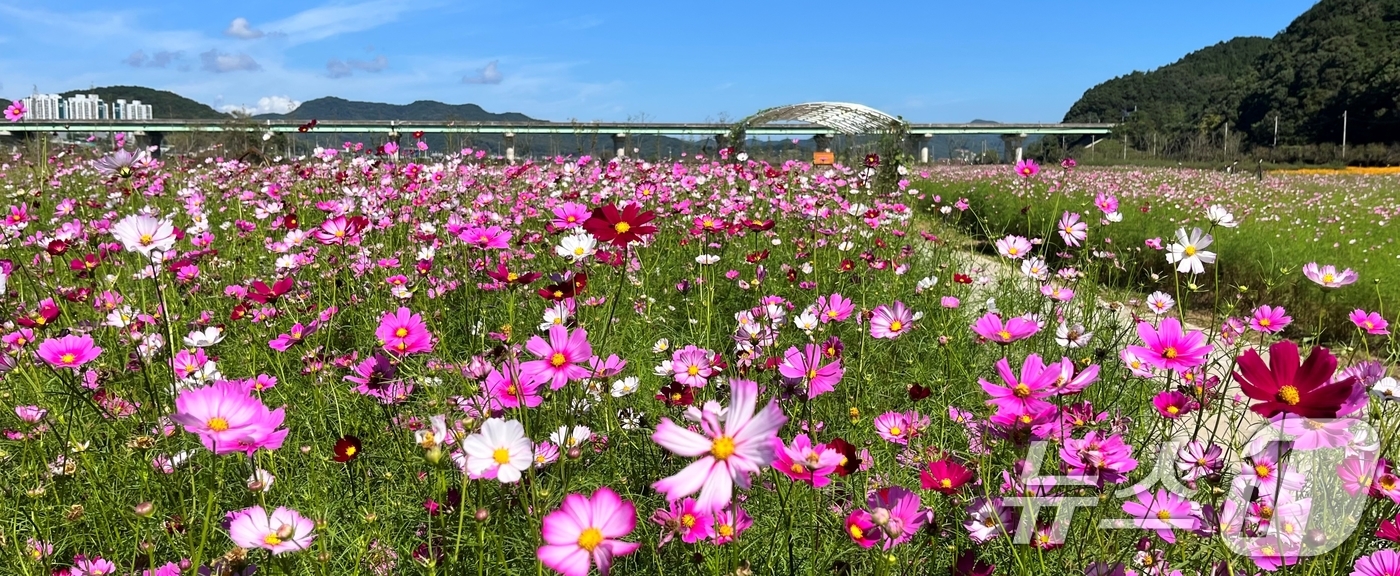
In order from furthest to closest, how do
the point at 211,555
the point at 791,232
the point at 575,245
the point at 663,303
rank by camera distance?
the point at 791,232 < the point at 663,303 < the point at 575,245 < the point at 211,555

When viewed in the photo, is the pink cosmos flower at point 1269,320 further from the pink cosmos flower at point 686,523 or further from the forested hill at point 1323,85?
the forested hill at point 1323,85

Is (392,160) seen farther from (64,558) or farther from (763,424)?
(763,424)

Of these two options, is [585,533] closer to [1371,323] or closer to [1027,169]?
[1371,323]

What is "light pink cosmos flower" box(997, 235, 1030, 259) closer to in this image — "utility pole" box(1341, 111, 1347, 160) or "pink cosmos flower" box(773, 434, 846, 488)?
"pink cosmos flower" box(773, 434, 846, 488)

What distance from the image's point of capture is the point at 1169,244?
1.39m

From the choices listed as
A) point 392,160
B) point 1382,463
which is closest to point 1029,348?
point 1382,463

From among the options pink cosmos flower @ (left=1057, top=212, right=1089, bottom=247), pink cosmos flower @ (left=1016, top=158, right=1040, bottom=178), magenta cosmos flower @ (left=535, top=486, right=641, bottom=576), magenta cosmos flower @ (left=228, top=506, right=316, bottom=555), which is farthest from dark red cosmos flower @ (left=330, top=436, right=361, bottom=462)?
pink cosmos flower @ (left=1016, top=158, right=1040, bottom=178)

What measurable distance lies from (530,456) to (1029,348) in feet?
5.56

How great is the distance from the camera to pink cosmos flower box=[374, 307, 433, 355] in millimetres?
1064

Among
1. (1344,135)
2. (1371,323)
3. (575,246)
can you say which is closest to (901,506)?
(575,246)

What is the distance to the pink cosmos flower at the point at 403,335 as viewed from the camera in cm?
106

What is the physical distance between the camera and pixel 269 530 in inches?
33.4

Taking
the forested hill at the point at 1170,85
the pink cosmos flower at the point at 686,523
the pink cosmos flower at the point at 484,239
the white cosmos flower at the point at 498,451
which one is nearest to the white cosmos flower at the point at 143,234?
the pink cosmos flower at the point at 484,239

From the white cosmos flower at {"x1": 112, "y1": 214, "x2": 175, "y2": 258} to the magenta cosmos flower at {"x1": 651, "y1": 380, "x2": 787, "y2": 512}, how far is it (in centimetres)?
97
